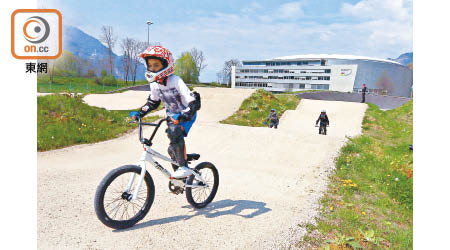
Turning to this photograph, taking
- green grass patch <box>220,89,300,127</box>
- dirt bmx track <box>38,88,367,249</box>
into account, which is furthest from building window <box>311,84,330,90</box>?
dirt bmx track <box>38,88,367,249</box>

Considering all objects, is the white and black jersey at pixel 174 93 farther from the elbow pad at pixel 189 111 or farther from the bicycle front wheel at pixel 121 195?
the bicycle front wheel at pixel 121 195

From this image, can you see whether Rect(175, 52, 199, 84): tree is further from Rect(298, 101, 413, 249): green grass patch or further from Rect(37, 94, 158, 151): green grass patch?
Rect(298, 101, 413, 249): green grass patch

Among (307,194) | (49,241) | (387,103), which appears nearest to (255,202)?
(307,194)

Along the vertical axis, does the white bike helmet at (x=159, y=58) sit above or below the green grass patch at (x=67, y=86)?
below

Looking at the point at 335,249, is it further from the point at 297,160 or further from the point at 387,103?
the point at 387,103

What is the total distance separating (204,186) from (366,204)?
3.58 m

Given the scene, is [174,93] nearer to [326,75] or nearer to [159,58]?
[159,58]

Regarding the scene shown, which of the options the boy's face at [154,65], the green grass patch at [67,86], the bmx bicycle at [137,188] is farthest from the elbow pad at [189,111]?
→ the green grass patch at [67,86]

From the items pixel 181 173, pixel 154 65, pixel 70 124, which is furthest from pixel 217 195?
pixel 70 124

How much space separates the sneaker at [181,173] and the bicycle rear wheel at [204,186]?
14.5 inches

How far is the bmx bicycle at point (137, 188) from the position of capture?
355cm

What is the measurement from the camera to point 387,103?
115 ft

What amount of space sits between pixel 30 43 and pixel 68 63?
71010mm

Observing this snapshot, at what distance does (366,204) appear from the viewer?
5.65 meters
